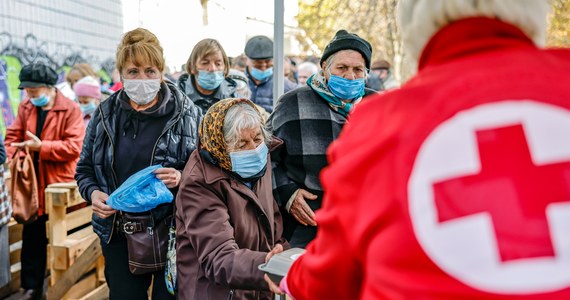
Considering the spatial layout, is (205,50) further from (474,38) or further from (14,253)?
(474,38)

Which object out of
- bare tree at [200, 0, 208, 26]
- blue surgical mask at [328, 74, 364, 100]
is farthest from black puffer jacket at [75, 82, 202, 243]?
bare tree at [200, 0, 208, 26]

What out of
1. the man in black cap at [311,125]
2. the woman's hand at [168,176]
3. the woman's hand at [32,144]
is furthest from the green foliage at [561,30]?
the woman's hand at [168,176]

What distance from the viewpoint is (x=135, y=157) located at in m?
3.29

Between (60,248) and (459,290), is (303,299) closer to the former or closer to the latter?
(459,290)

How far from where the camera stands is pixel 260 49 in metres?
6.33

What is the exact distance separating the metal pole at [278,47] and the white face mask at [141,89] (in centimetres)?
68

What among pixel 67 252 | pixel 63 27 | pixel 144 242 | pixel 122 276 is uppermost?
pixel 63 27

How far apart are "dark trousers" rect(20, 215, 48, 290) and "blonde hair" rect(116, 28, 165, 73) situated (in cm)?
223

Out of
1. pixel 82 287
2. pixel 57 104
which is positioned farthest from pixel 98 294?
pixel 57 104

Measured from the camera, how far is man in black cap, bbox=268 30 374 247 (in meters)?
3.15

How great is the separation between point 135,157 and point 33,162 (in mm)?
2041

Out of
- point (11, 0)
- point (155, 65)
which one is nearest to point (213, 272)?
point (155, 65)

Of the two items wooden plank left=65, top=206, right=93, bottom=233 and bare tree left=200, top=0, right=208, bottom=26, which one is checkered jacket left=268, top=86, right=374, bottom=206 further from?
bare tree left=200, top=0, right=208, bottom=26

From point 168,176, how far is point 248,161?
63cm
